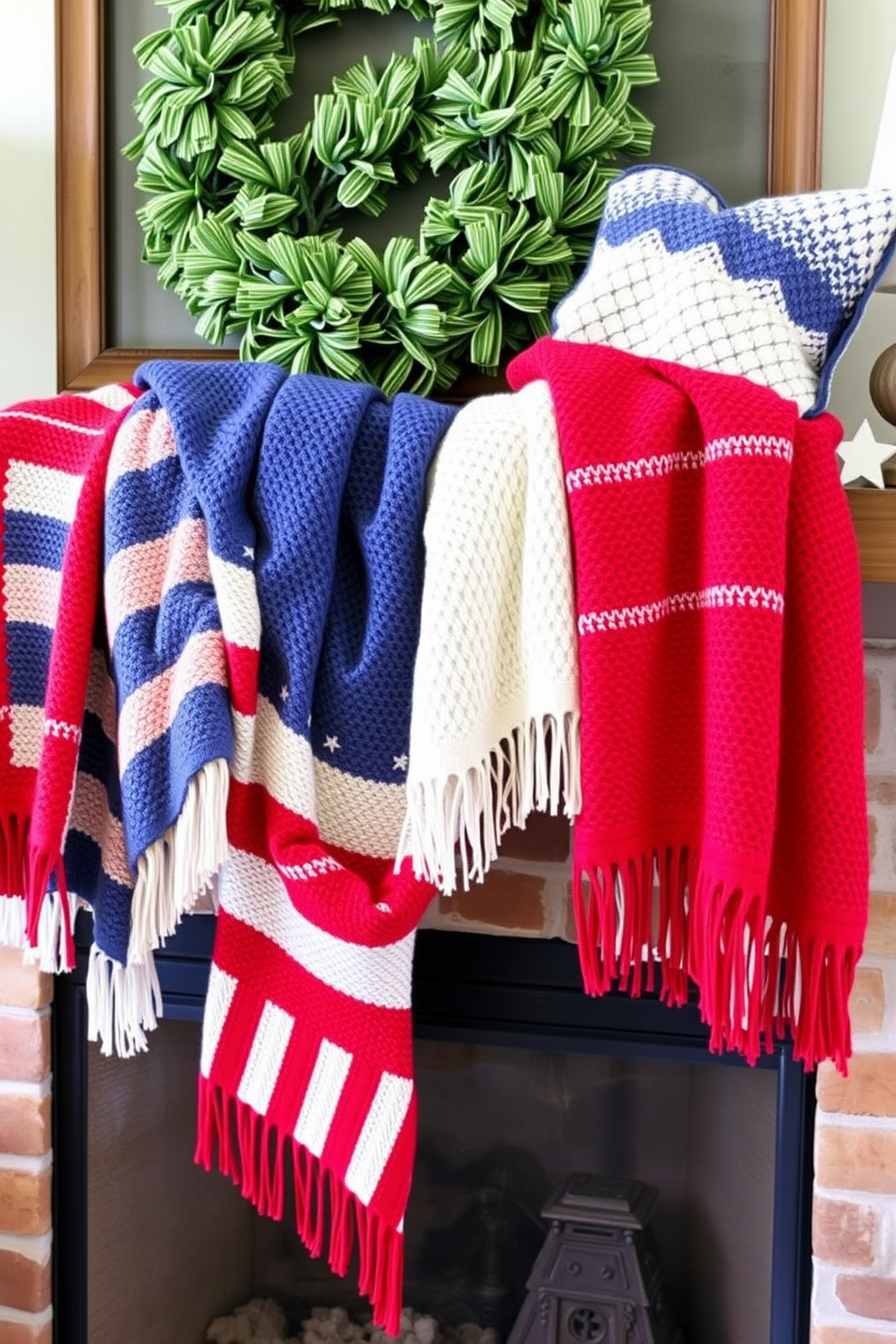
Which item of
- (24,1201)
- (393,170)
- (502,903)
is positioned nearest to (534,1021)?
(502,903)

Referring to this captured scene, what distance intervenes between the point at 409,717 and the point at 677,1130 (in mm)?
644

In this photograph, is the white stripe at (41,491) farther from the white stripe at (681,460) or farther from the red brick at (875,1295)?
the red brick at (875,1295)

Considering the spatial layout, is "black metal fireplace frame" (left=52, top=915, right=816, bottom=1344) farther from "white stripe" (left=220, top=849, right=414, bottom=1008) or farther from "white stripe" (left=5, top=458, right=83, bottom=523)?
"white stripe" (left=5, top=458, right=83, bottom=523)

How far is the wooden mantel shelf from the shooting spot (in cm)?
99

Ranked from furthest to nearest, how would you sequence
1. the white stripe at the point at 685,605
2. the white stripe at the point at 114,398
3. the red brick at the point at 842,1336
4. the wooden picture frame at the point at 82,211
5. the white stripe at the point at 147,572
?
1. the wooden picture frame at the point at 82,211
2. the red brick at the point at 842,1336
3. the white stripe at the point at 114,398
4. the white stripe at the point at 147,572
5. the white stripe at the point at 685,605

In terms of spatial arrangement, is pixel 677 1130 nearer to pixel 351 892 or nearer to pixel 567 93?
pixel 351 892

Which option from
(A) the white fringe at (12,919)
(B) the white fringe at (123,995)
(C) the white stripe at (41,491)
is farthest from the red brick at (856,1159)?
(C) the white stripe at (41,491)

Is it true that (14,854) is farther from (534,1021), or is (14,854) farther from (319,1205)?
(534,1021)

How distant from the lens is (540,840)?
1265mm

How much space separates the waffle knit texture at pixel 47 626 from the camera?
0.98 metres

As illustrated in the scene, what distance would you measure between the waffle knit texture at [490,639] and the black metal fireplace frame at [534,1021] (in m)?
0.37

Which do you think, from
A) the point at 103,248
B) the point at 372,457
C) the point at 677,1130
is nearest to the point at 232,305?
the point at 103,248

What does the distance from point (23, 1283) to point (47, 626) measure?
0.79m

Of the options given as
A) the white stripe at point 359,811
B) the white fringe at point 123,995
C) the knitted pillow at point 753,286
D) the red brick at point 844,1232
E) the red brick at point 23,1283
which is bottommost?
the red brick at point 23,1283
